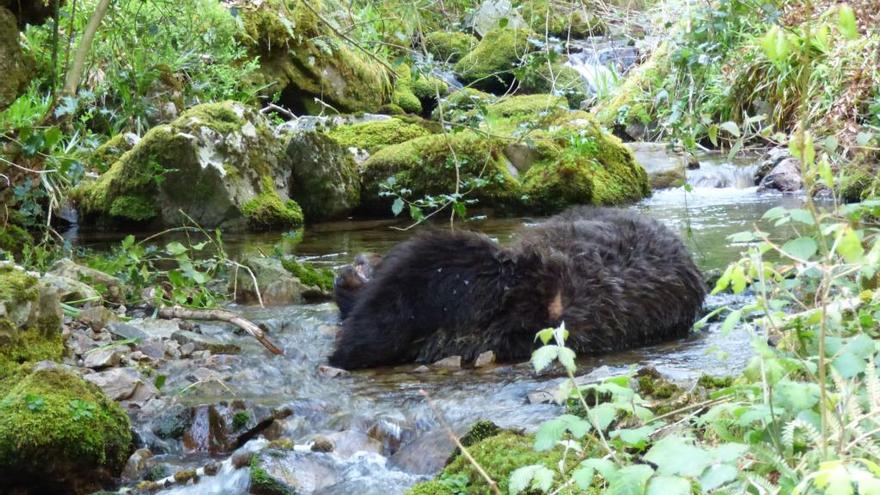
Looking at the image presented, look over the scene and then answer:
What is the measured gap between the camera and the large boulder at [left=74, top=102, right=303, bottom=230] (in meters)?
9.23

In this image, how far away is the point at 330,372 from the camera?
4570 mm

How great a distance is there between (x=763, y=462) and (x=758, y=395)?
14cm

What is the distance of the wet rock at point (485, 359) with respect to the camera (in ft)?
15.2

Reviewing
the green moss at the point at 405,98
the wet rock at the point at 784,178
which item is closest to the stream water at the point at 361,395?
the wet rock at the point at 784,178

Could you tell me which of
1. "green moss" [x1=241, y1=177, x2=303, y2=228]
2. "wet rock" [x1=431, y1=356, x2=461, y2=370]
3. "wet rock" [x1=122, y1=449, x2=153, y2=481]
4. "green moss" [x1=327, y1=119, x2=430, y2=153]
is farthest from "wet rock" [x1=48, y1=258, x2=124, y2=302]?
"green moss" [x1=327, y1=119, x2=430, y2=153]

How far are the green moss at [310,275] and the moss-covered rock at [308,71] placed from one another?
738 cm

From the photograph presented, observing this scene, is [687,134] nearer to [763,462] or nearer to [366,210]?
[763,462]

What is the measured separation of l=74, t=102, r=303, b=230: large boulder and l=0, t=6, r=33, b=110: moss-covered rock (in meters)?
4.49

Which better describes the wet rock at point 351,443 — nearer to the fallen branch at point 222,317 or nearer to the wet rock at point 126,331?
the fallen branch at point 222,317

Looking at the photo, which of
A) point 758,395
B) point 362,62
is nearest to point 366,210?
point 362,62

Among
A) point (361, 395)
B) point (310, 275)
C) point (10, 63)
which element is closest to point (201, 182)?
point (310, 275)

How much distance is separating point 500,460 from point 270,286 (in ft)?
11.9

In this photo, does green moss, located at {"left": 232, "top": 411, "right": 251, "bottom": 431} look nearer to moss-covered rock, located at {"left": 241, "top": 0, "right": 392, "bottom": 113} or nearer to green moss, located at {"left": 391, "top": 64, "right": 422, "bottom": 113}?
moss-covered rock, located at {"left": 241, "top": 0, "right": 392, "bottom": 113}

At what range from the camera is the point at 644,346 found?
5.01m
